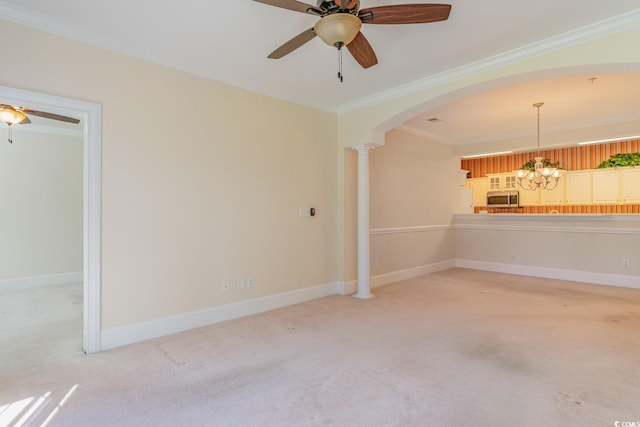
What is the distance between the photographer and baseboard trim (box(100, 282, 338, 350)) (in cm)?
300

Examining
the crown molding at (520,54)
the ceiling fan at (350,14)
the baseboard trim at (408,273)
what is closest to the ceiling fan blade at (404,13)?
the ceiling fan at (350,14)

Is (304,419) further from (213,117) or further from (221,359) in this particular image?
(213,117)

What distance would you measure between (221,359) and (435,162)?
552cm

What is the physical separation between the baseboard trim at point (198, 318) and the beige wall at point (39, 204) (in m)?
3.55

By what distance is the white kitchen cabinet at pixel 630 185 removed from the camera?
699cm

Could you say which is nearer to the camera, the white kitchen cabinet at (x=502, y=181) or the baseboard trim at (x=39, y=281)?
the baseboard trim at (x=39, y=281)

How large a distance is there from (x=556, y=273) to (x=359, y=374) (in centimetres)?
524

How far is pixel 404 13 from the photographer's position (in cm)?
208

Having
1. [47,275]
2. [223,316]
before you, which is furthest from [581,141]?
[47,275]

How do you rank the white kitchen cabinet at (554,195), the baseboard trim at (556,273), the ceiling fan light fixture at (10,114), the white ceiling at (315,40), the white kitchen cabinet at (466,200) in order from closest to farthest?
the white ceiling at (315,40) → the ceiling fan light fixture at (10,114) → the baseboard trim at (556,273) → the white kitchen cabinet at (554,195) → the white kitchen cabinet at (466,200)

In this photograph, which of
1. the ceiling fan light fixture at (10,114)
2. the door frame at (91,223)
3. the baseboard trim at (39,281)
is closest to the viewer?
the door frame at (91,223)

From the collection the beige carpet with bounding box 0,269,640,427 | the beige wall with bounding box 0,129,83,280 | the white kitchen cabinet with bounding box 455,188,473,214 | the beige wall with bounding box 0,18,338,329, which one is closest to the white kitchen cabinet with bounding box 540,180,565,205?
the white kitchen cabinet with bounding box 455,188,473,214

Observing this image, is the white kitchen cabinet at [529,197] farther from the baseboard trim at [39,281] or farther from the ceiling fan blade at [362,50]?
the baseboard trim at [39,281]

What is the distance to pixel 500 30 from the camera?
9.19 feet
